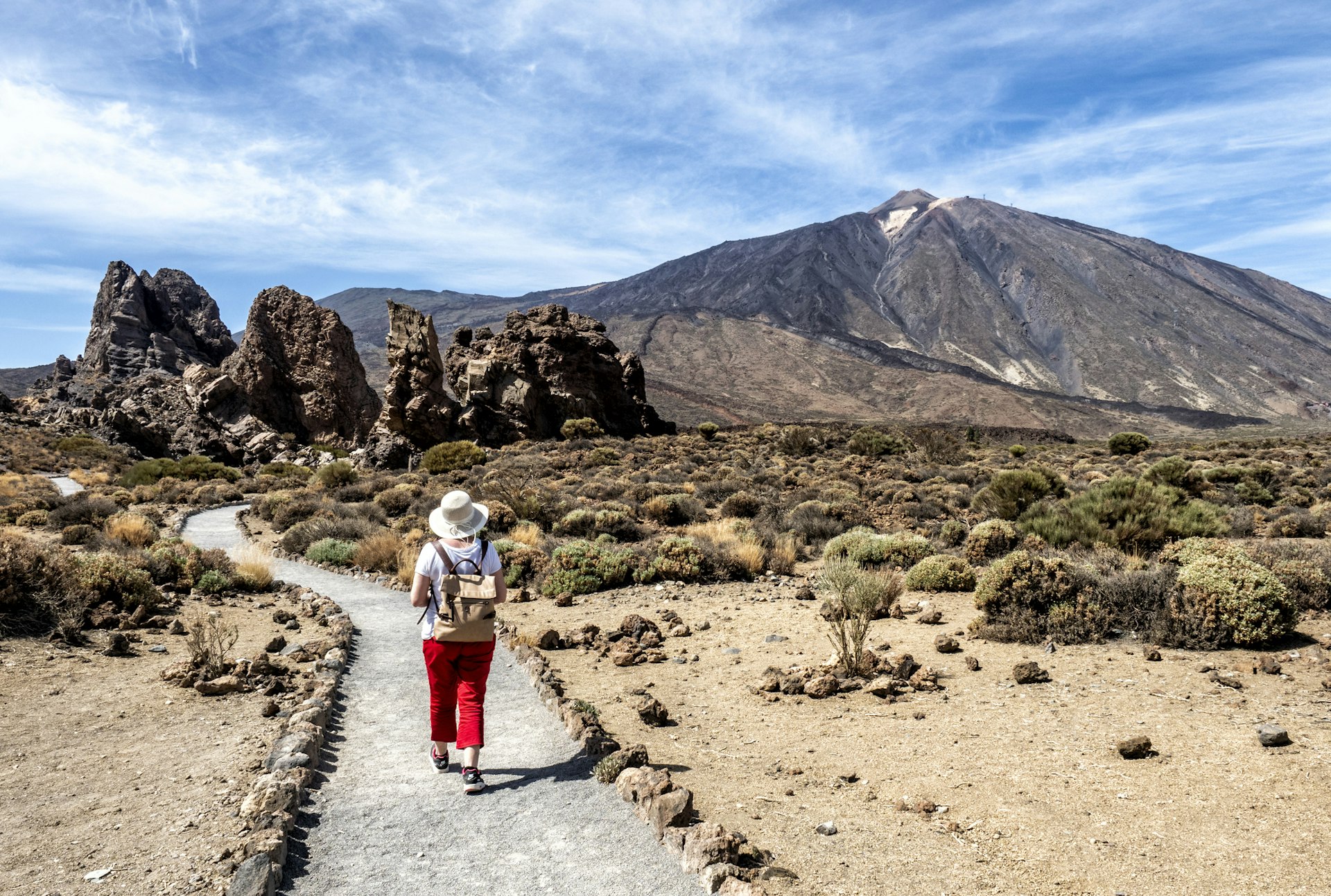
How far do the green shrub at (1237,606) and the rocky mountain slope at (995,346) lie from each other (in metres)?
79.4

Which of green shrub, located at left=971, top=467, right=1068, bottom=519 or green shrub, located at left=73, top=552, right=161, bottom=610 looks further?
green shrub, located at left=971, top=467, right=1068, bottom=519

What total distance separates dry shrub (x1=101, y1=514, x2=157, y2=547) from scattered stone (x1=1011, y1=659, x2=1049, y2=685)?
1430 centimetres

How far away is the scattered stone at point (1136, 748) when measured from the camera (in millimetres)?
4652

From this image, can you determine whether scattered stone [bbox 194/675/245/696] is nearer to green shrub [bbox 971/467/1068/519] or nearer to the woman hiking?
the woman hiking

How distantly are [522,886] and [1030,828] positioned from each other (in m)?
2.72

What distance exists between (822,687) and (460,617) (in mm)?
3437

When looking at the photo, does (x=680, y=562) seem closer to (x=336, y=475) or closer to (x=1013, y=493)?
(x=1013, y=493)

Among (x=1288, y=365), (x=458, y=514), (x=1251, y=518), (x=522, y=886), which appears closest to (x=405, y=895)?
(x=522, y=886)

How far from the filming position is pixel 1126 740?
472 cm

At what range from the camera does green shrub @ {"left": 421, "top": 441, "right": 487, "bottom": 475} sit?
27484 mm

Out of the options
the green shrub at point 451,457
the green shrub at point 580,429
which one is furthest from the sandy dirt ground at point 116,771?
the green shrub at point 580,429

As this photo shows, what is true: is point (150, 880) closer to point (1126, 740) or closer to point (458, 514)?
point (458, 514)

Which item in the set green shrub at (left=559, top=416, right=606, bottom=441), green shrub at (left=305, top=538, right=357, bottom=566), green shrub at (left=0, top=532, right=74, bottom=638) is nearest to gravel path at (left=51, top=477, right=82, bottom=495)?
green shrub at (left=305, top=538, right=357, bottom=566)

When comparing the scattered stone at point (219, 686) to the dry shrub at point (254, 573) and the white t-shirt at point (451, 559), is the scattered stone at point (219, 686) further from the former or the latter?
the dry shrub at point (254, 573)
